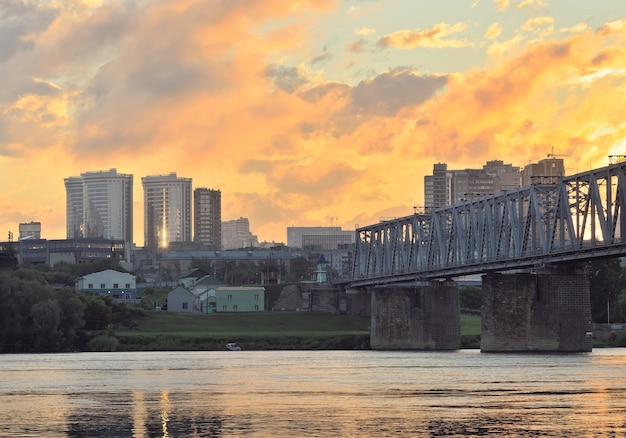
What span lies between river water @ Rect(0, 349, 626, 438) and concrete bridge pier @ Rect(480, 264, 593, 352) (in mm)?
10552

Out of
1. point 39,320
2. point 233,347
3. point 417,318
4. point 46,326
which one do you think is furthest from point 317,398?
point 417,318

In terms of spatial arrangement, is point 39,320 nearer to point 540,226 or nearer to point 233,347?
point 233,347

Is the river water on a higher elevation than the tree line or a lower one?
lower

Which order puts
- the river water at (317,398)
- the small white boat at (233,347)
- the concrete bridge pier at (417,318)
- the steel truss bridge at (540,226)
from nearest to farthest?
the river water at (317,398), the steel truss bridge at (540,226), the small white boat at (233,347), the concrete bridge pier at (417,318)

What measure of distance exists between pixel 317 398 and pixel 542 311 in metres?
70.2

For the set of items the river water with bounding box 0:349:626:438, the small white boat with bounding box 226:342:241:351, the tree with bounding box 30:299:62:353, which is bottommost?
the river water with bounding box 0:349:626:438

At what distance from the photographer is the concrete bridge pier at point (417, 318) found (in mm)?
190625

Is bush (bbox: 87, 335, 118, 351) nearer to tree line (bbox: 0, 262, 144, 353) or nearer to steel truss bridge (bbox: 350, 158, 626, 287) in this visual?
tree line (bbox: 0, 262, 144, 353)

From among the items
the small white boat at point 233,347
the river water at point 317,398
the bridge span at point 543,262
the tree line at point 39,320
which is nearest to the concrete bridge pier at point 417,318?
the bridge span at point 543,262

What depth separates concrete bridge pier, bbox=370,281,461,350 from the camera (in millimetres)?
190625

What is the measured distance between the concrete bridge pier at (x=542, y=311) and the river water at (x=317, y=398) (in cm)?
1055

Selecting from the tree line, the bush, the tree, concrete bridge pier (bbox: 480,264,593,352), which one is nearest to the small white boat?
the bush

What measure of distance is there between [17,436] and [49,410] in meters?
15.2

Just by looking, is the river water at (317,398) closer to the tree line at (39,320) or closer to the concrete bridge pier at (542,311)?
the concrete bridge pier at (542,311)
